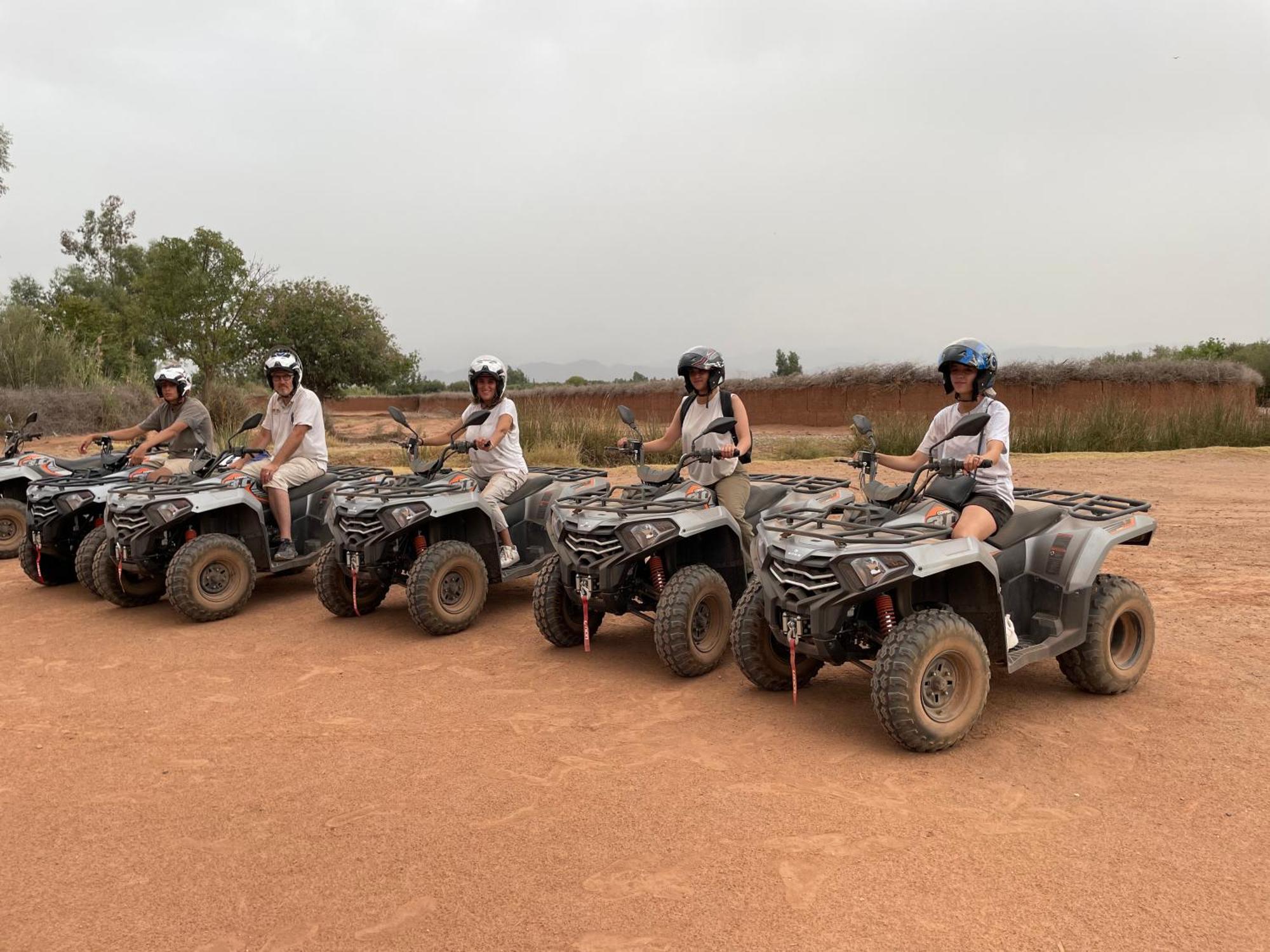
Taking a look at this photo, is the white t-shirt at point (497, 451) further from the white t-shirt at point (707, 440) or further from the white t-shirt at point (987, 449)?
the white t-shirt at point (987, 449)

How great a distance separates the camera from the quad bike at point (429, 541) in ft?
23.2

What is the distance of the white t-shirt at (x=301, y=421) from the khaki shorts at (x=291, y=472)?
0.06 meters

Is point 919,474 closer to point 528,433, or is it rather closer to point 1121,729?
point 1121,729

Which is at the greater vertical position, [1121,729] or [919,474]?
[919,474]

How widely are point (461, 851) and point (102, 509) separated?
22.5ft

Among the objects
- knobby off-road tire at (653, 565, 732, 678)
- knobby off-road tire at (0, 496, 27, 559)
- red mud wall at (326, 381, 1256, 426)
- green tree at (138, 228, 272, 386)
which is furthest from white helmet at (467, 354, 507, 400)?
green tree at (138, 228, 272, 386)

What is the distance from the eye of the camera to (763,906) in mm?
3287

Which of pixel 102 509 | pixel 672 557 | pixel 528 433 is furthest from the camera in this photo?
pixel 528 433

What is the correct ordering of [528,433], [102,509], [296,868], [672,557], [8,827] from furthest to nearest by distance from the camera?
[528,433], [102,509], [672,557], [8,827], [296,868]

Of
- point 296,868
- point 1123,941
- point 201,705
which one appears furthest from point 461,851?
point 201,705

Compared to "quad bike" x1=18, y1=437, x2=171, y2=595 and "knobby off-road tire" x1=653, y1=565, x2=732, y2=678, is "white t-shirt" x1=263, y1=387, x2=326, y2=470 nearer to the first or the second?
"quad bike" x1=18, y1=437, x2=171, y2=595

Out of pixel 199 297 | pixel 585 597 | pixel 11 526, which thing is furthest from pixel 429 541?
pixel 199 297

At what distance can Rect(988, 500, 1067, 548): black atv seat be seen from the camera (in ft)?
17.9

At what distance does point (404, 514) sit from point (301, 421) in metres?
1.93
